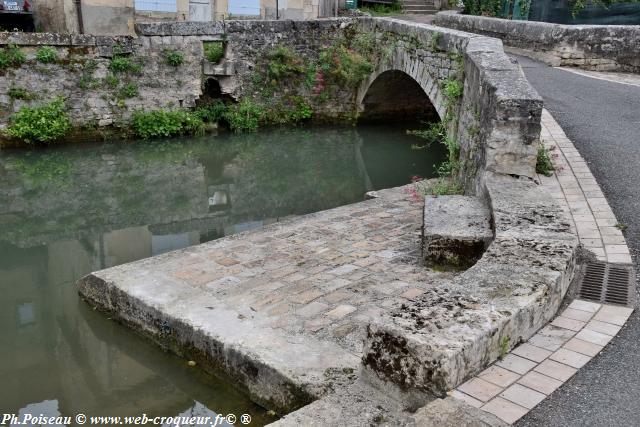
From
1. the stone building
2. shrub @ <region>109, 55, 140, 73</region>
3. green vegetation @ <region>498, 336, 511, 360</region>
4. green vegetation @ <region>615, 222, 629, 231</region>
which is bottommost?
green vegetation @ <region>498, 336, 511, 360</region>

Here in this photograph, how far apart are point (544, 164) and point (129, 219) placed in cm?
551

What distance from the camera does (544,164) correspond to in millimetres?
5766

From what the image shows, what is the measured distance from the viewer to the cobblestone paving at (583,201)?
4336mm

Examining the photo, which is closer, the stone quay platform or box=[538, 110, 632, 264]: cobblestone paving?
the stone quay platform

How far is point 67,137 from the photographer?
39.2ft

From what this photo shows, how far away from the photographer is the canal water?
179 inches

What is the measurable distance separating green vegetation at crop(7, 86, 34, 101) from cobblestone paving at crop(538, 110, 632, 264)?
924 cm

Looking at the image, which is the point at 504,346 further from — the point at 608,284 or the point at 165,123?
the point at 165,123

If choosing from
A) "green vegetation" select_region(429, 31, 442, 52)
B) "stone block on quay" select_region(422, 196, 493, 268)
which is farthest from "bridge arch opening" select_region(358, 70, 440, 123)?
"stone block on quay" select_region(422, 196, 493, 268)

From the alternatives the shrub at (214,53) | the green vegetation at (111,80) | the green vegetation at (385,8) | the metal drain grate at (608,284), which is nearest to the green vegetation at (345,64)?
the shrub at (214,53)

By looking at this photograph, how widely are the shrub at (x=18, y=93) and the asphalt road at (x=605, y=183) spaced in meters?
8.86

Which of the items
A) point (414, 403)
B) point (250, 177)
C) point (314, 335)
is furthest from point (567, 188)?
point (250, 177)

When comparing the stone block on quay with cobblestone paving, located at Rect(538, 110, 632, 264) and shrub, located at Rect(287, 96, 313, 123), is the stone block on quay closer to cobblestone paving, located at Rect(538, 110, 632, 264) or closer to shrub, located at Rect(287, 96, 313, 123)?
cobblestone paving, located at Rect(538, 110, 632, 264)

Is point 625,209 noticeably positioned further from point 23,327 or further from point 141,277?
point 23,327
